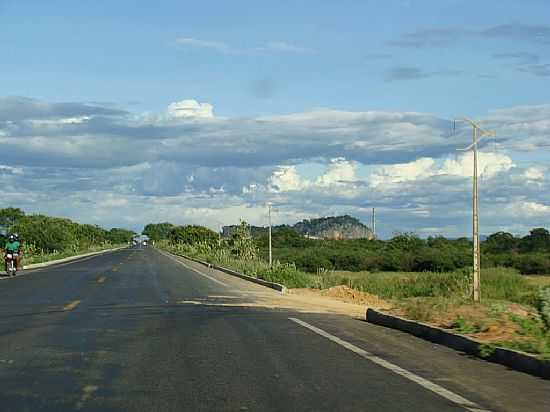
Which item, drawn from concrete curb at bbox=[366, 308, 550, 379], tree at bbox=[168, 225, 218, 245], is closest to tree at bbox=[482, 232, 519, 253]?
tree at bbox=[168, 225, 218, 245]

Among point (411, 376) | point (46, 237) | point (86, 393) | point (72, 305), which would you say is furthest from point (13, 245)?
point (46, 237)

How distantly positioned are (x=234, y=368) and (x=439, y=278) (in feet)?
142

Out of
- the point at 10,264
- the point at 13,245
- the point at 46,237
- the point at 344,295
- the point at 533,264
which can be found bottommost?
the point at 344,295

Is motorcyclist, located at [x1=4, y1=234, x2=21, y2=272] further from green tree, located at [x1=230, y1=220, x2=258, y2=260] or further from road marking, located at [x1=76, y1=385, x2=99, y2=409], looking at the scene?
road marking, located at [x1=76, y1=385, x2=99, y2=409]

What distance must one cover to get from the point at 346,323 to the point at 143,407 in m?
10.1

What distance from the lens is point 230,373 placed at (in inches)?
409

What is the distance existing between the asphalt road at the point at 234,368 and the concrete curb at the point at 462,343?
0.78 feet

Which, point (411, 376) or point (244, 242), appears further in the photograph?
point (244, 242)

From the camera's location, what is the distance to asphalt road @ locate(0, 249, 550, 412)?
859 cm

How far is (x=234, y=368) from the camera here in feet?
35.5

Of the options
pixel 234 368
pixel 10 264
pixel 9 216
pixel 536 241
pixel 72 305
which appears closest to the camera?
pixel 234 368

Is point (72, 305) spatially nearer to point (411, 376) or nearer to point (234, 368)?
point (234, 368)

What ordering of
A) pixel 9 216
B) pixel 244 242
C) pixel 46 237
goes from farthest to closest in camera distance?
pixel 9 216, pixel 46 237, pixel 244 242

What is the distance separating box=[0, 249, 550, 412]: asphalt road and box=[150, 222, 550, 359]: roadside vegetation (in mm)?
1130
